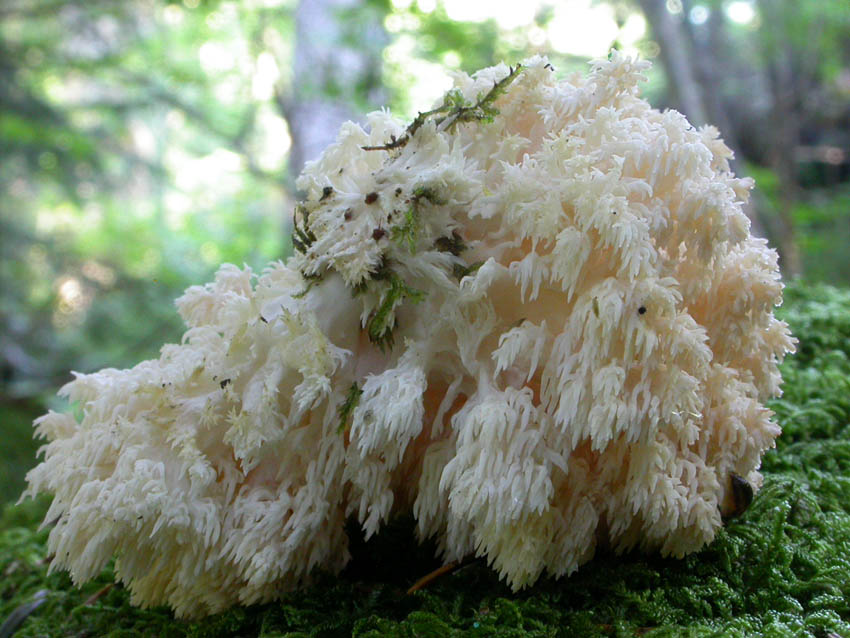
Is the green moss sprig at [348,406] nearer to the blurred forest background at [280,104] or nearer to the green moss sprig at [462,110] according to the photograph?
the green moss sprig at [462,110]

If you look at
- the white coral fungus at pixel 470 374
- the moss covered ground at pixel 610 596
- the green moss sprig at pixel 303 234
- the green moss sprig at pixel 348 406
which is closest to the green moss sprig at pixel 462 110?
the white coral fungus at pixel 470 374

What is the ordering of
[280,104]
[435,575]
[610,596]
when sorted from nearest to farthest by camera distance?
[610,596]
[435,575]
[280,104]

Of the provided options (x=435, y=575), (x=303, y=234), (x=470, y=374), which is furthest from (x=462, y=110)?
(x=435, y=575)

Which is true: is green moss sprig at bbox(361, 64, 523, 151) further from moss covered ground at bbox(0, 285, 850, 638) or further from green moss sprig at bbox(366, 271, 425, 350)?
moss covered ground at bbox(0, 285, 850, 638)

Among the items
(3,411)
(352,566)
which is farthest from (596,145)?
(3,411)

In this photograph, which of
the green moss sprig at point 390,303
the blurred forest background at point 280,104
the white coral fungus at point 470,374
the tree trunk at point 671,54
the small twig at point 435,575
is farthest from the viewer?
the blurred forest background at point 280,104

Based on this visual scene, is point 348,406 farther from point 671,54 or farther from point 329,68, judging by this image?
point 329,68
